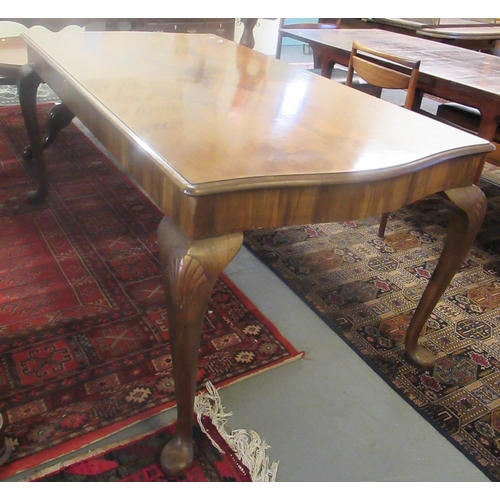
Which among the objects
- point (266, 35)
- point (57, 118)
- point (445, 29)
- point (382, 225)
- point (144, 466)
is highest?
point (445, 29)

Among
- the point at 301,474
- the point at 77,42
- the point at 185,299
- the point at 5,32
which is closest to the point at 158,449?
the point at 301,474

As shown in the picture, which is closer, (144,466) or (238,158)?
(238,158)

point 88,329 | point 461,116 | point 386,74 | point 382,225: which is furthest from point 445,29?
point 88,329

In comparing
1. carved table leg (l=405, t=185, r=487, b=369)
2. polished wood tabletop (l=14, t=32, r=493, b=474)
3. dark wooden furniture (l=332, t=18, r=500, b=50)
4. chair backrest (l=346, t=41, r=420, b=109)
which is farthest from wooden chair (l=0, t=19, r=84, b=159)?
dark wooden furniture (l=332, t=18, r=500, b=50)

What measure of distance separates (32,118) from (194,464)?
1427 mm

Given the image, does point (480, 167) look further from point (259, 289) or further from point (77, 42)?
point (77, 42)

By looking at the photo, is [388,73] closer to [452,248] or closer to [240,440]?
[452,248]

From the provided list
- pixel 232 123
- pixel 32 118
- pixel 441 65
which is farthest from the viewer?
pixel 441 65

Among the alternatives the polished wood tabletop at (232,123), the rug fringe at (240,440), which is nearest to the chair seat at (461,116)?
the polished wood tabletop at (232,123)

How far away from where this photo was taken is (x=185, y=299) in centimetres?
A: 83

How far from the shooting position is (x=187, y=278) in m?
0.81

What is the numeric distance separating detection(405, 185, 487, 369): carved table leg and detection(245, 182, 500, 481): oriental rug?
6cm

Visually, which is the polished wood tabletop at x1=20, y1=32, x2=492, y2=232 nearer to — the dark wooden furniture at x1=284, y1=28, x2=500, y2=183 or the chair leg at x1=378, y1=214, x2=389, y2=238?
the dark wooden furniture at x1=284, y1=28, x2=500, y2=183

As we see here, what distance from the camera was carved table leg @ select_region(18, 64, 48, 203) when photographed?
69.6 inches
